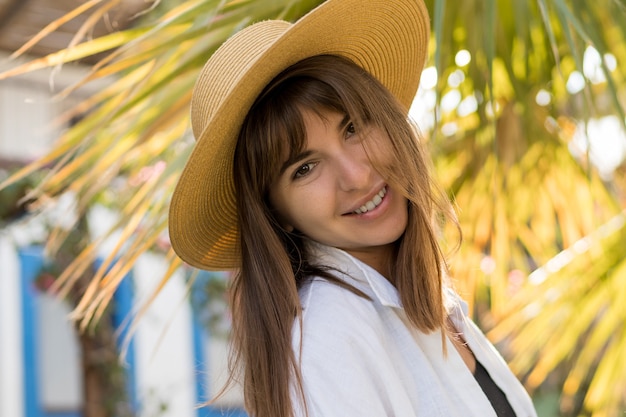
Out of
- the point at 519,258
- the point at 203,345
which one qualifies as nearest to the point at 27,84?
the point at 203,345

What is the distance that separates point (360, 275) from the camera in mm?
1191

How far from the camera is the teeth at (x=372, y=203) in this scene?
1.18 m

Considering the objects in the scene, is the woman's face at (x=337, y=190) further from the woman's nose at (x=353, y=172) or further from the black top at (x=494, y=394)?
the black top at (x=494, y=394)

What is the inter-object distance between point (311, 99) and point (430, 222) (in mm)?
223

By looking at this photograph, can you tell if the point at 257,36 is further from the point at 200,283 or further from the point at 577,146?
the point at 200,283

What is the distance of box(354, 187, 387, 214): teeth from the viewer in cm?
118

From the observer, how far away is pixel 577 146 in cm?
222

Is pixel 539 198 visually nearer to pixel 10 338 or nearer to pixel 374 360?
pixel 374 360

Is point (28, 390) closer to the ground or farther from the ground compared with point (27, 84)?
closer to the ground

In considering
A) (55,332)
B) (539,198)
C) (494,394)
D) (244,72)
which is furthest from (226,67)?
(55,332)

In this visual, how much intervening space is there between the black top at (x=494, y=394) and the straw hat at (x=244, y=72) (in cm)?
37

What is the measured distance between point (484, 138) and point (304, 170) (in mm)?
840

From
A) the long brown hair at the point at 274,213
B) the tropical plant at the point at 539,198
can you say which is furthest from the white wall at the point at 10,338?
the long brown hair at the point at 274,213

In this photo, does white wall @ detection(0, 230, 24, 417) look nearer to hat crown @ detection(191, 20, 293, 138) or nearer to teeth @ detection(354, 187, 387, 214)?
hat crown @ detection(191, 20, 293, 138)
